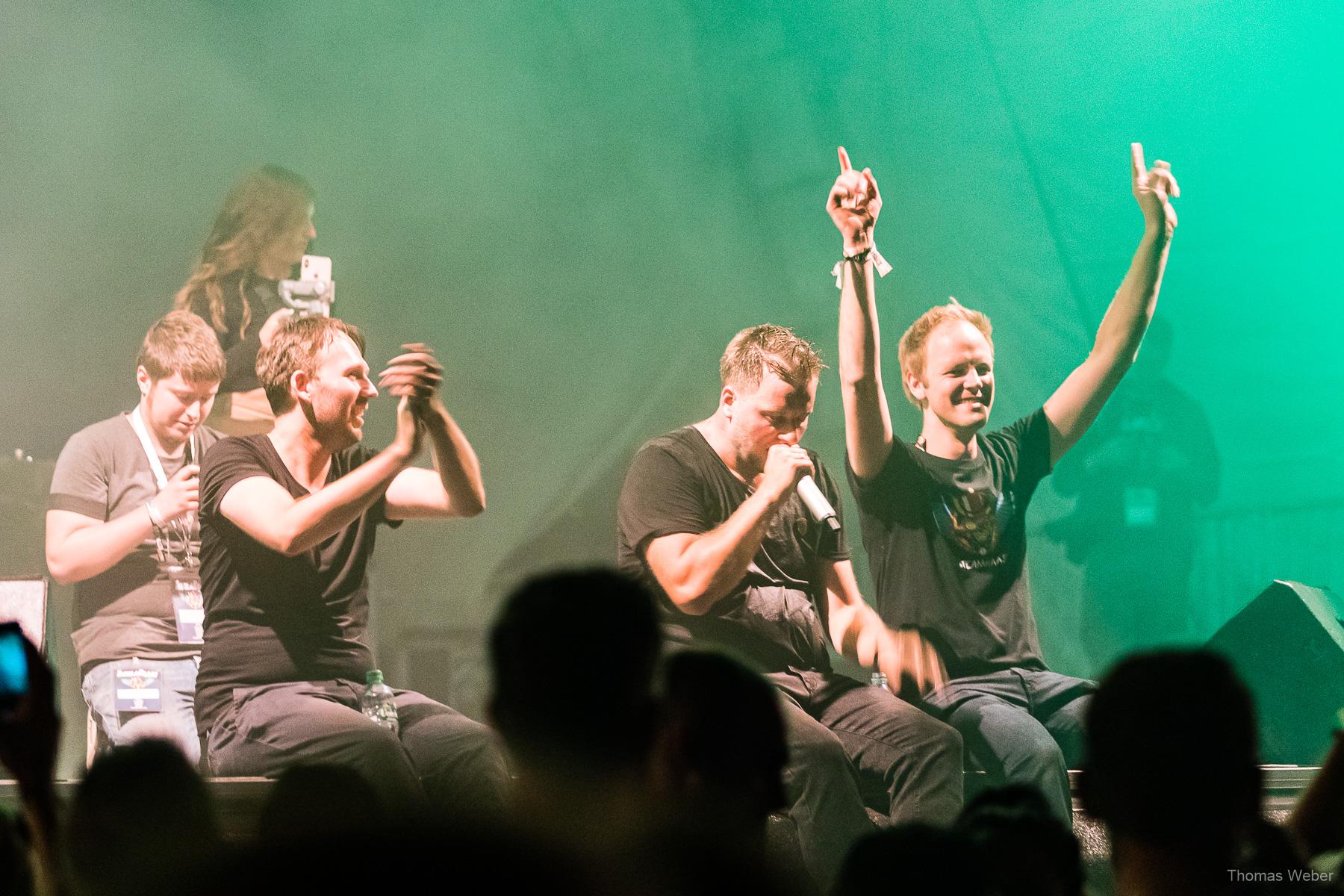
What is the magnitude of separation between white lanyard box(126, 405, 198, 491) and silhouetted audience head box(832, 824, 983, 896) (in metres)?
2.89

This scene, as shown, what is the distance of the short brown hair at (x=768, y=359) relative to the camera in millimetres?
3764

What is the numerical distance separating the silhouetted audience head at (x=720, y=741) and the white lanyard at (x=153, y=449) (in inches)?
101

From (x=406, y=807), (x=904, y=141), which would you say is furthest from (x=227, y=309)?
(x=406, y=807)

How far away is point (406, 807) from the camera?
330 mm

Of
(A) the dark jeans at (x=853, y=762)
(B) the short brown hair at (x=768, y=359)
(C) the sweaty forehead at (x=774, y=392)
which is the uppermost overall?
(B) the short brown hair at (x=768, y=359)

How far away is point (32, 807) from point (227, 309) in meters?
2.79

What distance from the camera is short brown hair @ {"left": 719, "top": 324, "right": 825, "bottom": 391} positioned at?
3.76 metres

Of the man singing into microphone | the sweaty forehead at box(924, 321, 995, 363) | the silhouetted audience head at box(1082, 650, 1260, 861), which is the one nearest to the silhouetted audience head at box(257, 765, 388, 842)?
the silhouetted audience head at box(1082, 650, 1260, 861)

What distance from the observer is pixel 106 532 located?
11.5 ft

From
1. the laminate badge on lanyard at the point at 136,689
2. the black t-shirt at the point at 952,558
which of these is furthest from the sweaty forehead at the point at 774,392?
the laminate badge on lanyard at the point at 136,689

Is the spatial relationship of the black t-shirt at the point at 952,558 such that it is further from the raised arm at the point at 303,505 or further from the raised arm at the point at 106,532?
the raised arm at the point at 106,532

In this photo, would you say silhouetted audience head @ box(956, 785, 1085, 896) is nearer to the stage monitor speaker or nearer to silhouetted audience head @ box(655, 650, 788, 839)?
silhouetted audience head @ box(655, 650, 788, 839)

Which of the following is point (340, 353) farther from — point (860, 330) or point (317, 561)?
point (860, 330)

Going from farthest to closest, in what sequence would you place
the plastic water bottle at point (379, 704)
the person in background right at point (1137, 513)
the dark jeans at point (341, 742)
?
the person in background right at point (1137, 513) < the plastic water bottle at point (379, 704) < the dark jeans at point (341, 742)
